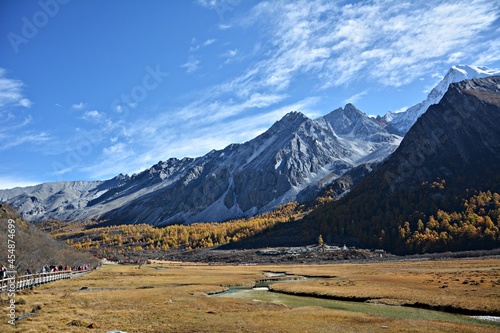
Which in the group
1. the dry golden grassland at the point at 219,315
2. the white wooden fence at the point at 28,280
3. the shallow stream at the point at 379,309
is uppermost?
the white wooden fence at the point at 28,280

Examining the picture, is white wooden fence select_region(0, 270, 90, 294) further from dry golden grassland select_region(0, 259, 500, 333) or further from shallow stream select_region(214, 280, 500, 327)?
shallow stream select_region(214, 280, 500, 327)

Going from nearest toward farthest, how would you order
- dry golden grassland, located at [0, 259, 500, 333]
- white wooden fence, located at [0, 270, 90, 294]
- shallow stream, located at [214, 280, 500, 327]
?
dry golden grassland, located at [0, 259, 500, 333] < shallow stream, located at [214, 280, 500, 327] < white wooden fence, located at [0, 270, 90, 294]

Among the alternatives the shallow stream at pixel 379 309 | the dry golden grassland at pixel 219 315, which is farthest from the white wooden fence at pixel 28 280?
the shallow stream at pixel 379 309

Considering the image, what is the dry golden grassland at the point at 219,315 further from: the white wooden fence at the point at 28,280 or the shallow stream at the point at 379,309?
the shallow stream at the point at 379,309

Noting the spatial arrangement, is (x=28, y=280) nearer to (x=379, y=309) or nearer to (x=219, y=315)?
(x=219, y=315)

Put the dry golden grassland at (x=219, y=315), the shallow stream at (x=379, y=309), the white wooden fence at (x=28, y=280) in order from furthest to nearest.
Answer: the white wooden fence at (x=28, y=280), the shallow stream at (x=379, y=309), the dry golden grassland at (x=219, y=315)

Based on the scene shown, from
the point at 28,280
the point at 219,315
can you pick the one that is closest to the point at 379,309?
the point at 219,315

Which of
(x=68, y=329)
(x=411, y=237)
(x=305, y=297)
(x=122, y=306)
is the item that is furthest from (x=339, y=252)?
(x=68, y=329)

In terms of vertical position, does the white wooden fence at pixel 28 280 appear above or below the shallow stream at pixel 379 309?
above

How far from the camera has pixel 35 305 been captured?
135ft

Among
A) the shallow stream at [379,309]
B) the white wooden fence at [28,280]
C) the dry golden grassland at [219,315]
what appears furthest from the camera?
the white wooden fence at [28,280]

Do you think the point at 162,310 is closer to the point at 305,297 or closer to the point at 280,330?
the point at 280,330

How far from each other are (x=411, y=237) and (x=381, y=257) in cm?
2899

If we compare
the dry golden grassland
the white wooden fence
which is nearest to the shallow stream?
the dry golden grassland
